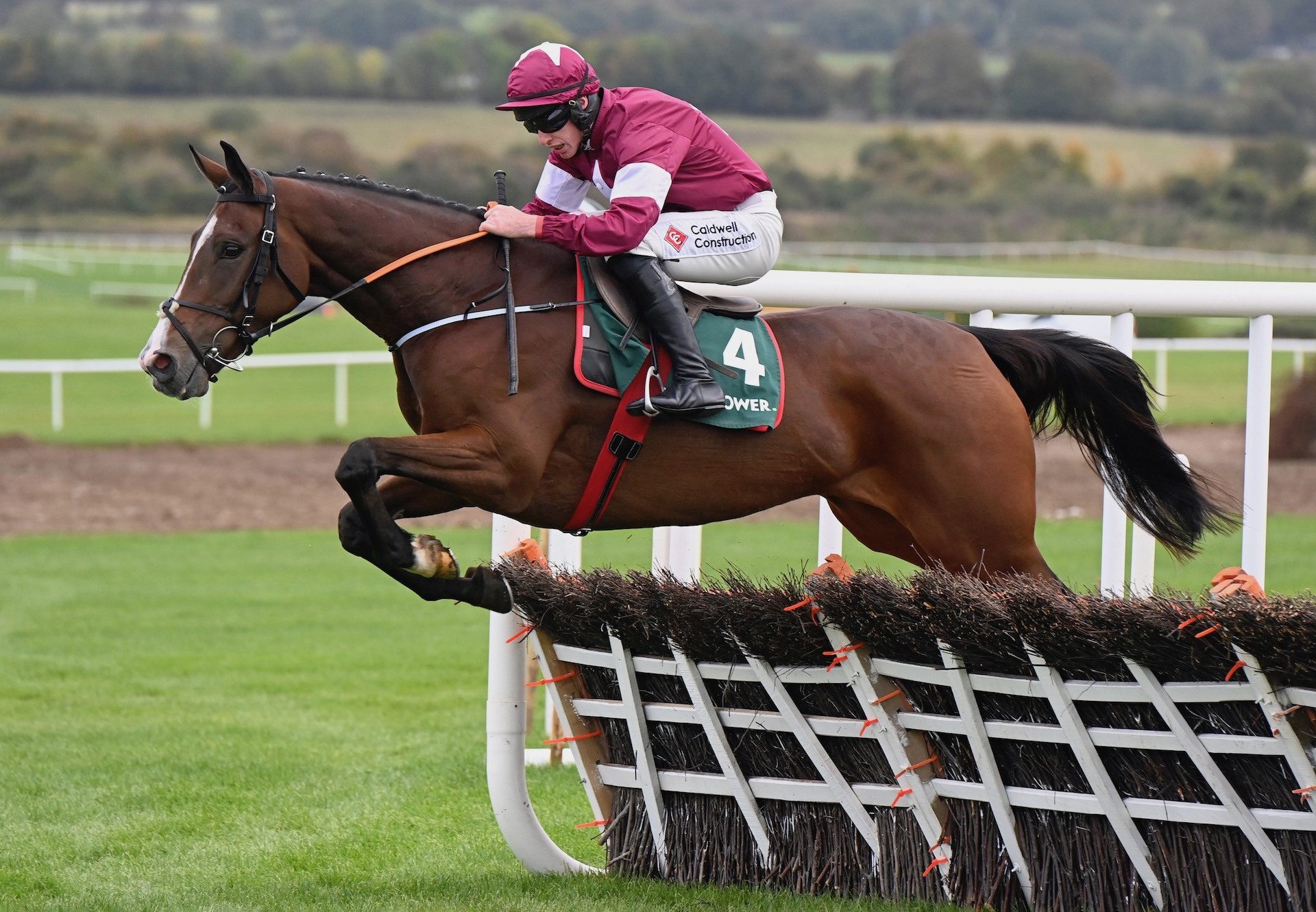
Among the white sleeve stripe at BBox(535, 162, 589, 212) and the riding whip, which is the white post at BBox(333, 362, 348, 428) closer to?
the white sleeve stripe at BBox(535, 162, 589, 212)

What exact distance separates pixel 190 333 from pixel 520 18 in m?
91.8

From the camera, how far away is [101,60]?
7300 cm

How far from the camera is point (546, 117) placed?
3785 mm

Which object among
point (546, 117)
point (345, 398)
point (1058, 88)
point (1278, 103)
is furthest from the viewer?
point (1058, 88)

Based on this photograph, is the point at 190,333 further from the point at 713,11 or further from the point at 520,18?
the point at 713,11

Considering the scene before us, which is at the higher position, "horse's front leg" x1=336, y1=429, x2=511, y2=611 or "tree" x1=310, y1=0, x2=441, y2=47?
"tree" x1=310, y1=0, x2=441, y2=47

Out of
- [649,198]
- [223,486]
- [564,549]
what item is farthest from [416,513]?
[223,486]

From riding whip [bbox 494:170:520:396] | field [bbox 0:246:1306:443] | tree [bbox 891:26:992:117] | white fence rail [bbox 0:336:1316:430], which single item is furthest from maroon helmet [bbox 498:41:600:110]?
tree [bbox 891:26:992:117]

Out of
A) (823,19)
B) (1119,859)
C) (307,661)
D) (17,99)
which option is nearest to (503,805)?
(1119,859)

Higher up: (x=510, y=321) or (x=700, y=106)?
(x=700, y=106)

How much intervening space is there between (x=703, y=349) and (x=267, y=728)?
9.84 ft

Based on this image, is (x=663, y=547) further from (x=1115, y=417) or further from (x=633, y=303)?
(x=1115, y=417)

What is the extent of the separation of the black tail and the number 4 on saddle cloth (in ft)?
2.43

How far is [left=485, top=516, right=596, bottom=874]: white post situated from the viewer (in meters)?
3.81
